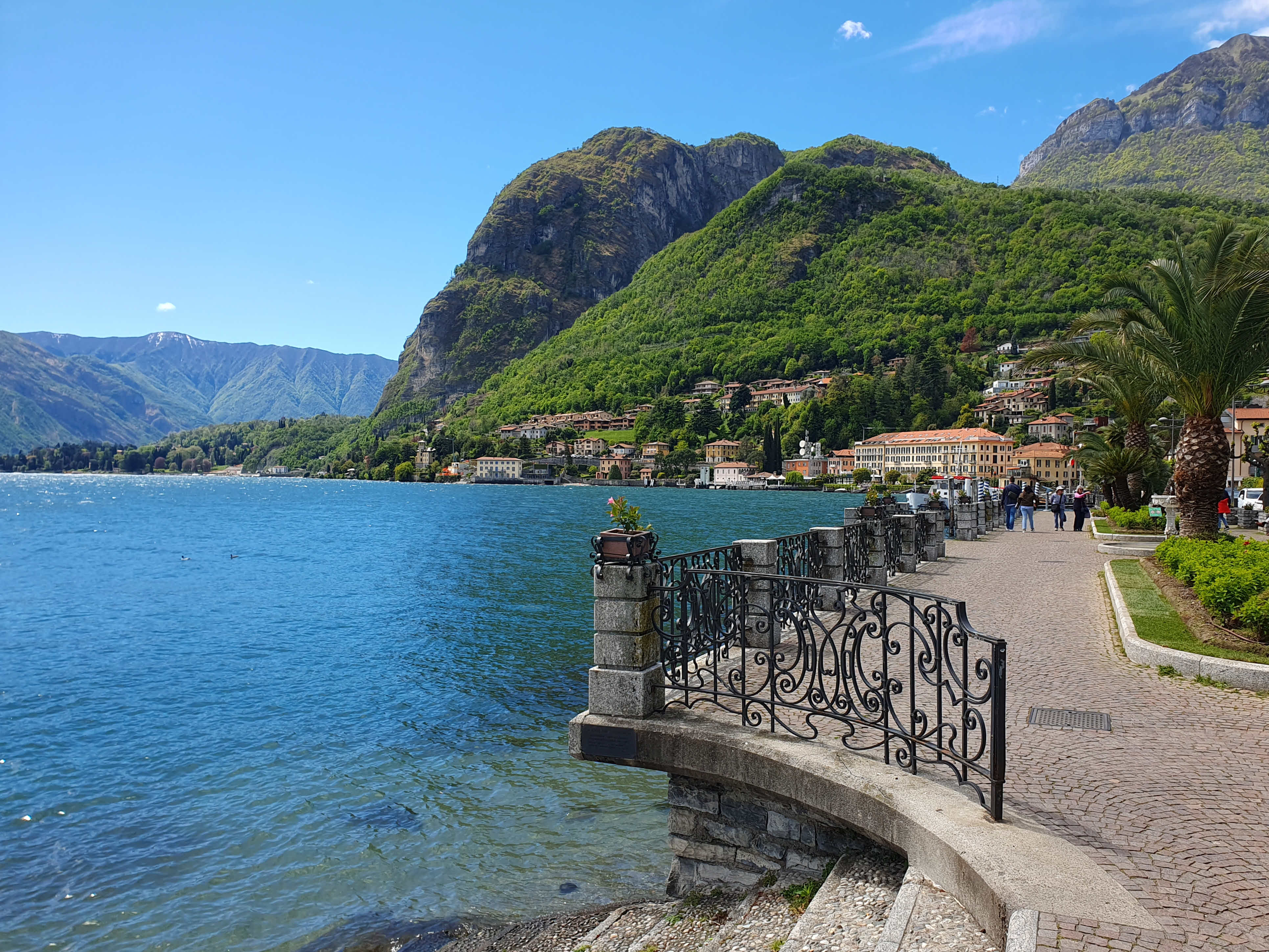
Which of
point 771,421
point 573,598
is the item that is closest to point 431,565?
point 573,598

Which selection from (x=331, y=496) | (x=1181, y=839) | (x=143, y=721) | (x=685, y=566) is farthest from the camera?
(x=331, y=496)

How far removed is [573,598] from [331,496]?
109234 mm

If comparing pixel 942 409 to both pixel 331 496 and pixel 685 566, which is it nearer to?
pixel 331 496

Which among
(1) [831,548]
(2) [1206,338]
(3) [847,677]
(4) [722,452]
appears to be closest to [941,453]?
(4) [722,452]

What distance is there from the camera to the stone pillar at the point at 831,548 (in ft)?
42.0

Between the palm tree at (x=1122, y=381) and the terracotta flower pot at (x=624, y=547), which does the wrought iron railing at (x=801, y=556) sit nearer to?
the terracotta flower pot at (x=624, y=547)

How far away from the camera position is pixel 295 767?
38.7 ft

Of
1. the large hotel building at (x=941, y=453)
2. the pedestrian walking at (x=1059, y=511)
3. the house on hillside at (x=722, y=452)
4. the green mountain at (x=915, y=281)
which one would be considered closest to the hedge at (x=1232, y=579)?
the pedestrian walking at (x=1059, y=511)

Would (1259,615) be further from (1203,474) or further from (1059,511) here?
(1059,511)

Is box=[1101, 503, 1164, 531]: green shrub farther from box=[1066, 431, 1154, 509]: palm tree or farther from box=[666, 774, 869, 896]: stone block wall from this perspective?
box=[666, 774, 869, 896]: stone block wall

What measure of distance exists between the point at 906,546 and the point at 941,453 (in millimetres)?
118982

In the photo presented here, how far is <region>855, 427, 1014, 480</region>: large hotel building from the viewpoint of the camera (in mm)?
122000

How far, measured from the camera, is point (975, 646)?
394 inches

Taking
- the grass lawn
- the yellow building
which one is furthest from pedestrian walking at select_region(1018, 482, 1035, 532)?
the yellow building
